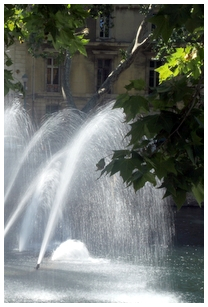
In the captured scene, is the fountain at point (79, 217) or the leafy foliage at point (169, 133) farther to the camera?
the fountain at point (79, 217)

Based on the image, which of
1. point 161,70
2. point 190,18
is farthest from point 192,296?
point 190,18

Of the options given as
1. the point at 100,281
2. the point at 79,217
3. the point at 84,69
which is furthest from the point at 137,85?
the point at 84,69

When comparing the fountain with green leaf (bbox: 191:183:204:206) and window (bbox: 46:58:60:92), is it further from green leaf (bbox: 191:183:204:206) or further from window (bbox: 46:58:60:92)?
window (bbox: 46:58:60:92)

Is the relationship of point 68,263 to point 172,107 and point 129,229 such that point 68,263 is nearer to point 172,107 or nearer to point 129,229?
point 129,229

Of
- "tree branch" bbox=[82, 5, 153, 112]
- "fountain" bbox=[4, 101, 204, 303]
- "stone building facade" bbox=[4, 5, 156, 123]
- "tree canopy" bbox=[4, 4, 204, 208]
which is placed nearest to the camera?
"tree canopy" bbox=[4, 4, 204, 208]

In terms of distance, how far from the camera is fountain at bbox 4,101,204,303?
1193 cm

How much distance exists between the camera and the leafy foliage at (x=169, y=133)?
3.63m

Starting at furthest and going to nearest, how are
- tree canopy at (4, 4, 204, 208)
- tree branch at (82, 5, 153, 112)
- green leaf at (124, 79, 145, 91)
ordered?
1. tree branch at (82, 5, 153, 112)
2. green leaf at (124, 79, 145, 91)
3. tree canopy at (4, 4, 204, 208)

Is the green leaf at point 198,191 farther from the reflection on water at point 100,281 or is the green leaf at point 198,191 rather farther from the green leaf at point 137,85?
the reflection on water at point 100,281

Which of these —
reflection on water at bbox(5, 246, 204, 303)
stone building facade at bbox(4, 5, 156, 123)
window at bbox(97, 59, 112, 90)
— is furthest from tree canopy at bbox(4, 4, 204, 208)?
window at bbox(97, 59, 112, 90)

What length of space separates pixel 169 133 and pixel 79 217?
A: 13.3 meters

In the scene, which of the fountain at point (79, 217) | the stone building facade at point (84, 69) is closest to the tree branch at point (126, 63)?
the fountain at point (79, 217)

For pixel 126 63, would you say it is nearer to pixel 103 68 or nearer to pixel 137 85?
pixel 103 68

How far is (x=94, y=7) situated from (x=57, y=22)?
18.4 m
